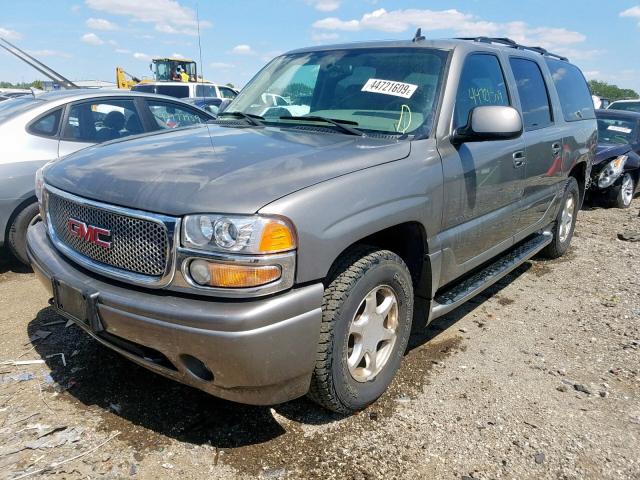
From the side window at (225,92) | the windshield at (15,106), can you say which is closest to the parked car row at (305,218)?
A: the windshield at (15,106)

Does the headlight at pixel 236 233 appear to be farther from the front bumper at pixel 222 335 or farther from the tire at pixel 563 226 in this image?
the tire at pixel 563 226

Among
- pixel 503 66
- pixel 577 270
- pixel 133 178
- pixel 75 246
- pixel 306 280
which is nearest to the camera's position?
pixel 306 280

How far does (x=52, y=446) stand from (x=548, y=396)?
8.54ft

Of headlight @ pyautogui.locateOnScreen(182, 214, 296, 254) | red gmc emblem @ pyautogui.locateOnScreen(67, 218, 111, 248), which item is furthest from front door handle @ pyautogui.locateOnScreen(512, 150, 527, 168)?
red gmc emblem @ pyautogui.locateOnScreen(67, 218, 111, 248)

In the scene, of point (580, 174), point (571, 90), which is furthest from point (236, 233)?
point (580, 174)

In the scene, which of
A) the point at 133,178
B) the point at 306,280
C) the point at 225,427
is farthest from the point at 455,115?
the point at 225,427

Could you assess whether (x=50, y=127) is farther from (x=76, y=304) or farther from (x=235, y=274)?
(x=235, y=274)

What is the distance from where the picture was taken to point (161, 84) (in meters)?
19.4

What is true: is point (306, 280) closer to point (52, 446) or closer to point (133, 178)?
point (133, 178)

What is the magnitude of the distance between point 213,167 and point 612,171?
7.82m

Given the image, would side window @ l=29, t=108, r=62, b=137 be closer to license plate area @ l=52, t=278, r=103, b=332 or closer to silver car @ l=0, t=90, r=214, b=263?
silver car @ l=0, t=90, r=214, b=263

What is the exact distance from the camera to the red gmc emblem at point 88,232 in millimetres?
2299

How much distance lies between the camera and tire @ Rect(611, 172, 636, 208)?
331 inches

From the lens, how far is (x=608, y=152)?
812 centimetres
